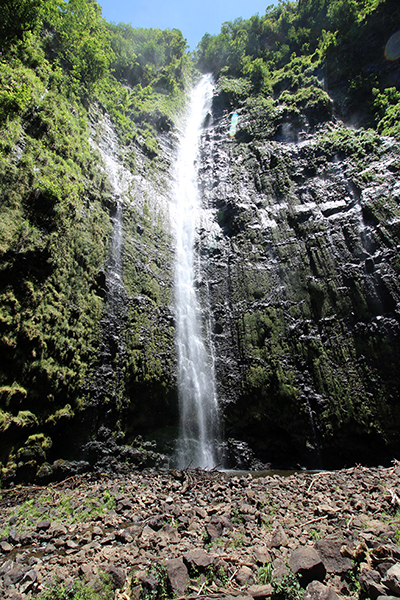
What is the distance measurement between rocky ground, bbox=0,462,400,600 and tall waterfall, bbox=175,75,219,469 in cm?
237

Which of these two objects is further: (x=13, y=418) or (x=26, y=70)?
(x=26, y=70)

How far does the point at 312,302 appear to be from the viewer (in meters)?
10.6

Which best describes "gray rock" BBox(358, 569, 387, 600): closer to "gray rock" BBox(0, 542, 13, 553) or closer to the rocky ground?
the rocky ground

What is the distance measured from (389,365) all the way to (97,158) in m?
→ 13.8

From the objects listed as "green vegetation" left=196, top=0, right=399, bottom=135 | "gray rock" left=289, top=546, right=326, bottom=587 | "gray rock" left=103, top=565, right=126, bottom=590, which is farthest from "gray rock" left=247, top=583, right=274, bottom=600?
"green vegetation" left=196, top=0, right=399, bottom=135

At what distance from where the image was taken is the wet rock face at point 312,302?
9.03 meters

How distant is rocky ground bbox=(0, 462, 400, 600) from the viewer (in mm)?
2943

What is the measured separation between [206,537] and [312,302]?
851cm

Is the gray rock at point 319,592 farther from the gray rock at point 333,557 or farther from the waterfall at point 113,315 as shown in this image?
the waterfall at point 113,315

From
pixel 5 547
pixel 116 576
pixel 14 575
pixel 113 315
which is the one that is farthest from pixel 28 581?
pixel 113 315

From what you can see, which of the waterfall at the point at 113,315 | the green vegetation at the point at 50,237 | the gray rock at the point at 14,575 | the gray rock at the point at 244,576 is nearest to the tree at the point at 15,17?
the green vegetation at the point at 50,237

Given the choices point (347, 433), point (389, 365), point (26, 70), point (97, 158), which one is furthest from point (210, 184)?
point (347, 433)

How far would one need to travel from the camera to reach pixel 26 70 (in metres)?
9.16

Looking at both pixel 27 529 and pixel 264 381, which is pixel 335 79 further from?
pixel 27 529
